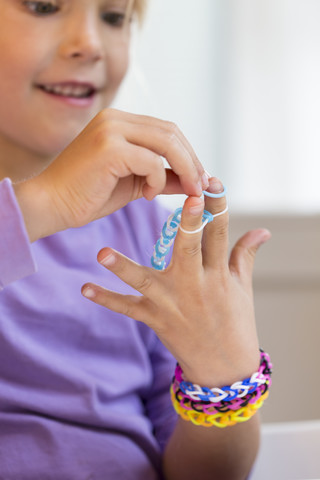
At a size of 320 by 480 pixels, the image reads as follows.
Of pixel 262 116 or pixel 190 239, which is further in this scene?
pixel 262 116

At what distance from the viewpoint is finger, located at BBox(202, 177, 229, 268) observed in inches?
27.2

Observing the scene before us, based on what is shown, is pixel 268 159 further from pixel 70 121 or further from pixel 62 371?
pixel 62 371

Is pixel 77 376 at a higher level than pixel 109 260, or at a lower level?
lower

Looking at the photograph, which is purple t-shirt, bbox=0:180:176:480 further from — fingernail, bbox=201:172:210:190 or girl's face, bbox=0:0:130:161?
fingernail, bbox=201:172:210:190

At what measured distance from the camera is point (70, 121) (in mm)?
903

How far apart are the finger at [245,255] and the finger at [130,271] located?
0.13m

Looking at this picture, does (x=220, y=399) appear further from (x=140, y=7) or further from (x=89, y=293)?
(x=140, y=7)

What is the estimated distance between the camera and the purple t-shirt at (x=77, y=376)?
78cm

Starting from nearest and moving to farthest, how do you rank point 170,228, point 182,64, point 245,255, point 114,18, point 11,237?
1. point 11,237
2. point 170,228
3. point 245,255
4. point 114,18
5. point 182,64

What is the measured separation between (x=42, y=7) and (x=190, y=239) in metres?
0.40

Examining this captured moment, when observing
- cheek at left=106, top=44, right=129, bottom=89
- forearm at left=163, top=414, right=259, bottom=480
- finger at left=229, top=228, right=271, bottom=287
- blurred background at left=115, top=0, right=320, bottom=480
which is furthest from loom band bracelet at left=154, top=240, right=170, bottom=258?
blurred background at left=115, top=0, right=320, bottom=480

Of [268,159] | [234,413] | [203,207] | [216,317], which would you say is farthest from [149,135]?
[268,159]

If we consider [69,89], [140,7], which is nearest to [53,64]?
[69,89]

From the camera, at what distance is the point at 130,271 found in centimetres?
67
